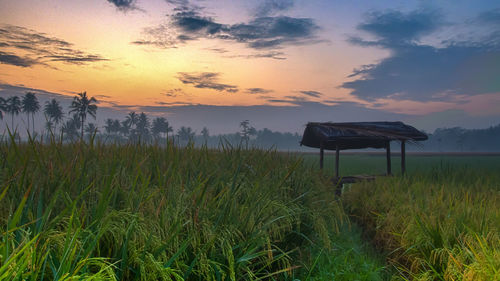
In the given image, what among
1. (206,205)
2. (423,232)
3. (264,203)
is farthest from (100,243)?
(423,232)

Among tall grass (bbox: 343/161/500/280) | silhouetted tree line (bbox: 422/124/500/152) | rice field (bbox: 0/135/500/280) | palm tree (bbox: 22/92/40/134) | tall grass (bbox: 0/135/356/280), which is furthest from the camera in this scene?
silhouetted tree line (bbox: 422/124/500/152)

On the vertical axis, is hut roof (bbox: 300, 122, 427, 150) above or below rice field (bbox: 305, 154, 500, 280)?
above

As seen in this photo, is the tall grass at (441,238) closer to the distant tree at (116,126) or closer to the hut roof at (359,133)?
the hut roof at (359,133)

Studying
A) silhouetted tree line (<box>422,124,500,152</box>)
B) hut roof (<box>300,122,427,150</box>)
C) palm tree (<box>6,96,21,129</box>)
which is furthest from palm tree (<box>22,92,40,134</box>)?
silhouetted tree line (<box>422,124,500,152</box>)

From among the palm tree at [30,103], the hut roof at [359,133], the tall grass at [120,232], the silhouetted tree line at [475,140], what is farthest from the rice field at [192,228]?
the silhouetted tree line at [475,140]

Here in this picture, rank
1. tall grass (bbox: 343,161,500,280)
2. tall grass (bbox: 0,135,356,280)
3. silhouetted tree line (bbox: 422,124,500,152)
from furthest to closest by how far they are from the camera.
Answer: silhouetted tree line (bbox: 422,124,500,152), tall grass (bbox: 343,161,500,280), tall grass (bbox: 0,135,356,280)

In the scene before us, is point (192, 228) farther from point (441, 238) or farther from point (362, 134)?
point (362, 134)

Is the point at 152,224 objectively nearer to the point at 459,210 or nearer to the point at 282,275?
the point at 282,275

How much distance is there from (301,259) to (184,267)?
6.69ft

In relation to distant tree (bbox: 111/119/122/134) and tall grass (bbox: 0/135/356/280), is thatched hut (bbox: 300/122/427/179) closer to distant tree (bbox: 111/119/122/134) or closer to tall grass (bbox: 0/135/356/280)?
tall grass (bbox: 0/135/356/280)

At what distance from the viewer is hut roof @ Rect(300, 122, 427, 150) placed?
12.9m

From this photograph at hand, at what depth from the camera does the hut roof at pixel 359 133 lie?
12922 mm

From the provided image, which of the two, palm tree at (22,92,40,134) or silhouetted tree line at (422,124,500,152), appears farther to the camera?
silhouetted tree line at (422,124,500,152)

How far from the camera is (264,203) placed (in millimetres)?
3855
